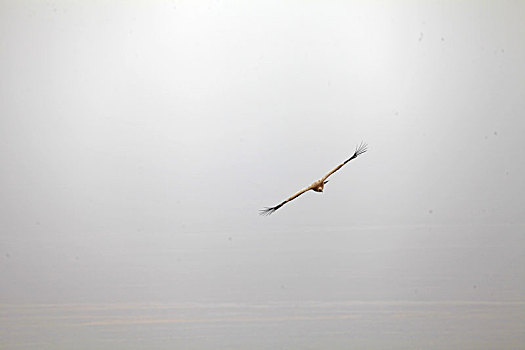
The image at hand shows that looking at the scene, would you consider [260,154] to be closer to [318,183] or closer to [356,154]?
[318,183]

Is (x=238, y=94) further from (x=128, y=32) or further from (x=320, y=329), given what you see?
(x=320, y=329)

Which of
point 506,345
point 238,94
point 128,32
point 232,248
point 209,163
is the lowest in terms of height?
point 506,345

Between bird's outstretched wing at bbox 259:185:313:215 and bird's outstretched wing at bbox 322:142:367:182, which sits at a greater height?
bird's outstretched wing at bbox 322:142:367:182

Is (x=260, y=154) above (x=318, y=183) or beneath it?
above

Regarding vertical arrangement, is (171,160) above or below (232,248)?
above

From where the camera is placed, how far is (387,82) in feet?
8.05

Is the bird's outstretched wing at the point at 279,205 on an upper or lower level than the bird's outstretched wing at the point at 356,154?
lower

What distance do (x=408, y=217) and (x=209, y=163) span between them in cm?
82

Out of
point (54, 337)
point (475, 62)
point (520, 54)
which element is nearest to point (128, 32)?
point (54, 337)

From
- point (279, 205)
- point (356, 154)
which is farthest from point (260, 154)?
point (356, 154)

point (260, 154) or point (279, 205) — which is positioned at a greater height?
point (260, 154)

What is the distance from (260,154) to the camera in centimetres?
245

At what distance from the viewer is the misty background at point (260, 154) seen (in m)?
2.42

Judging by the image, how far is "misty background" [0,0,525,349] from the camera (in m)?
2.42
